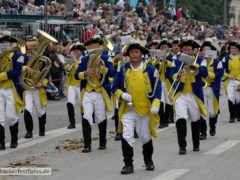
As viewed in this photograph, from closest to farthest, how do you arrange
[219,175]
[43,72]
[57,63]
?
[219,175], [43,72], [57,63]

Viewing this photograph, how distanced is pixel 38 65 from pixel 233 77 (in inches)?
209

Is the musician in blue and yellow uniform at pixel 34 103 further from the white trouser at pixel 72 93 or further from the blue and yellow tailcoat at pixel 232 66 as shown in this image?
the blue and yellow tailcoat at pixel 232 66

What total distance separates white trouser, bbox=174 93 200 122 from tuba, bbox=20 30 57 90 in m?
2.74

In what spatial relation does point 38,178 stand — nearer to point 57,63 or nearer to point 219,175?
point 219,175

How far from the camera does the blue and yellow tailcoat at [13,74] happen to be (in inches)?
601

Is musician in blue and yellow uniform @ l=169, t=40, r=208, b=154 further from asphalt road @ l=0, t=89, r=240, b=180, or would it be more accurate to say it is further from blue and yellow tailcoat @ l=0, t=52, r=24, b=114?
blue and yellow tailcoat @ l=0, t=52, r=24, b=114

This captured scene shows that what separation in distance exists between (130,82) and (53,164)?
196 cm

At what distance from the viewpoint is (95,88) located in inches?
604

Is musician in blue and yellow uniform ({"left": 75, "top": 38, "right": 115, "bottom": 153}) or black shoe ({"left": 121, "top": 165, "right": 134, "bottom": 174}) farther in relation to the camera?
musician in blue and yellow uniform ({"left": 75, "top": 38, "right": 115, "bottom": 153})

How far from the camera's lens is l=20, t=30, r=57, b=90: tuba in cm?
1620

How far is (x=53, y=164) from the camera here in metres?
13.8

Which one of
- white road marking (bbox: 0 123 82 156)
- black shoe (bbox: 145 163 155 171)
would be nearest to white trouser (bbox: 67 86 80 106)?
white road marking (bbox: 0 123 82 156)

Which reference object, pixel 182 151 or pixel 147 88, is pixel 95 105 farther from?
pixel 147 88

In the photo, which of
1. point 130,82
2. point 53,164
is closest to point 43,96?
point 53,164
